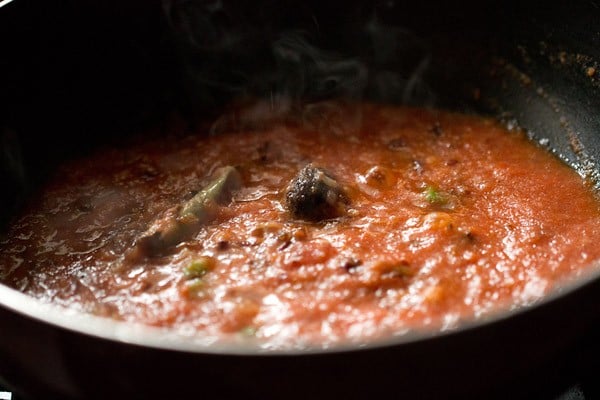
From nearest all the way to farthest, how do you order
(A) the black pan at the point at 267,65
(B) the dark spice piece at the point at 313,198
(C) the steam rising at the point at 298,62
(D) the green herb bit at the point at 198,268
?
(D) the green herb bit at the point at 198,268 → (B) the dark spice piece at the point at 313,198 → (A) the black pan at the point at 267,65 → (C) the steam rising at the point at 298,62

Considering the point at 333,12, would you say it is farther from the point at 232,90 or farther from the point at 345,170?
the point at 345,170

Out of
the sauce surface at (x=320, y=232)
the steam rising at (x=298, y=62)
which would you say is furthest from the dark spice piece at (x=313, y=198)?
the steam rising at (x=298, y=62)

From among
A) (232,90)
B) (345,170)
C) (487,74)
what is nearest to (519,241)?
(345,170)

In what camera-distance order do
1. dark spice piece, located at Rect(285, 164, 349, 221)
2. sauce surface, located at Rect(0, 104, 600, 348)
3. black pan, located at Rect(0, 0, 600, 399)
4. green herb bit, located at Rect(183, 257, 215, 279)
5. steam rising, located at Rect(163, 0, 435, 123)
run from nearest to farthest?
1. sauce surface, located at Rect(0, 104, 600, 348)
2. green herb bit, located at Rect(183, 257, 215, 279)
3. dark spice piece, located at Rect(285, 164, 349, 221)
4. black pan, located at Rect(0, 0, 600, 399)
5. steam rising, located at Rect(163, 0, 435, 123)

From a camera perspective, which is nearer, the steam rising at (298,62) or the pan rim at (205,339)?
the pan rim at (205,339)

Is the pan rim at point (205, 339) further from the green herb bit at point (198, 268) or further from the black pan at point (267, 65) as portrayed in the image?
the black pan at point (267, 65)

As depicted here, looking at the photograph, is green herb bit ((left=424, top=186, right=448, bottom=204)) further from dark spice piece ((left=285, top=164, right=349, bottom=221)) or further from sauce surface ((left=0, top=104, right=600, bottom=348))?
dark spice piece ((left=285, top=164, right=349, bottom=221))

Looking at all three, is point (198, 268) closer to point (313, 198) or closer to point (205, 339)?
point (313, 198)

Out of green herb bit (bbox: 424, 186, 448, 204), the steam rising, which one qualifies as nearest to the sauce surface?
green herb bit (bbox: 424, 186, 448, 204)
